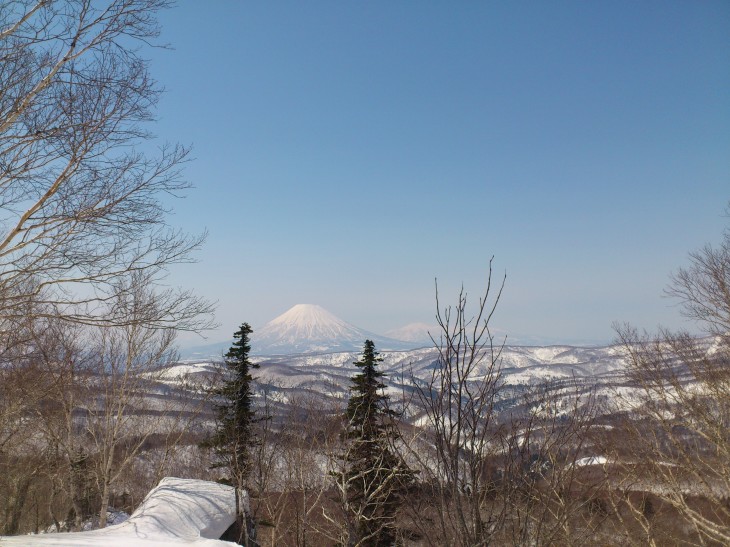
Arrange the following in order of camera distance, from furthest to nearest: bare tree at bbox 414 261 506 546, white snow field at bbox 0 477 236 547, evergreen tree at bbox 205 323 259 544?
evergreen tree at bbox 205 323 259 544
white snow field at bbox 0 477 236 547
bare tree at bbox 414 261 506 546

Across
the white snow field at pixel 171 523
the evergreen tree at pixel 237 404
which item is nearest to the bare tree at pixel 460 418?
the white snow field at pixel 171 523

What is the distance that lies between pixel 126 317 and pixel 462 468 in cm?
500

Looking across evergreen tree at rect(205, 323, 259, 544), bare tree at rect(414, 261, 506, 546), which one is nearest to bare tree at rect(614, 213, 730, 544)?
bare tree at rect(414, 261, 506, 546)

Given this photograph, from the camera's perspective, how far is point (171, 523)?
8984mm

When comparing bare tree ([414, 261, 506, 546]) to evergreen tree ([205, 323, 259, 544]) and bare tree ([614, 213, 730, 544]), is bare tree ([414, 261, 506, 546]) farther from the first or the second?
evergreen tree ([205, 323, 259, 544])

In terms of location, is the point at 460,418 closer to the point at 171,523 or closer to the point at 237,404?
the point at 171,523

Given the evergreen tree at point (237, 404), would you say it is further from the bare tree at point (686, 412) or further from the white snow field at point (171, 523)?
the bare tree at point (686, 412)

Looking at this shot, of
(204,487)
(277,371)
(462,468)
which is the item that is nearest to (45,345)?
A: (204,487)

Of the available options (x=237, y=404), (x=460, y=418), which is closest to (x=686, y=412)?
(x=460, y=418)

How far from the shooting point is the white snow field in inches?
257

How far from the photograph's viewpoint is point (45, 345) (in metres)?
10.6

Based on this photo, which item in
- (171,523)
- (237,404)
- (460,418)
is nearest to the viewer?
(460,418)

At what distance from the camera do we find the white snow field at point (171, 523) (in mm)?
6531

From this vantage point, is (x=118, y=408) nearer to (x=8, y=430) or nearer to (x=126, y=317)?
Answer: (x=8, y=430)
